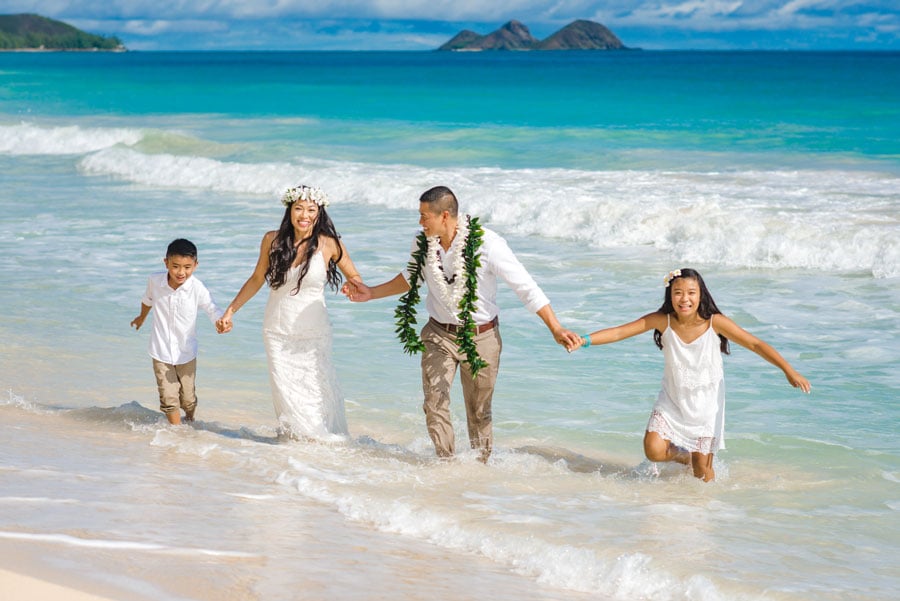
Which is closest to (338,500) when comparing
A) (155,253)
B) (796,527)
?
(796,527)

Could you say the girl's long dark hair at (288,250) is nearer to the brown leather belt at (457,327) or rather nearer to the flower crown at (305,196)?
the flower crown at (305,196)

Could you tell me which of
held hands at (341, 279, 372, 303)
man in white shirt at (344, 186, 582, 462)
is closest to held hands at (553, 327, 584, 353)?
man in white shirt at (344, 186, 582, 462)

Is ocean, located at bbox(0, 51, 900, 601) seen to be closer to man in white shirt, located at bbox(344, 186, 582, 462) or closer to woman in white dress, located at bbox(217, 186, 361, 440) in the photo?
woman in white dress, located at bbox(217, 186, 361, 440)

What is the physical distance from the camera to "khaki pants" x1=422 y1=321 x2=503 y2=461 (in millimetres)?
6250

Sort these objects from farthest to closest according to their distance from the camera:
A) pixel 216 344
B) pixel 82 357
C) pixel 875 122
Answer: pixel 875 122 < pixel 216 344 < pixel 82 357

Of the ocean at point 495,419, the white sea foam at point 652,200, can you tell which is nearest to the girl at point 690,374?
the ocean at point 495,419

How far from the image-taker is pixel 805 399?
8.03 m

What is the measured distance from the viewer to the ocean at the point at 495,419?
185 inches

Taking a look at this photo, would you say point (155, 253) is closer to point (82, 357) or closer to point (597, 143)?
point (82, 357)

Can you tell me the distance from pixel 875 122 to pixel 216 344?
3224cm

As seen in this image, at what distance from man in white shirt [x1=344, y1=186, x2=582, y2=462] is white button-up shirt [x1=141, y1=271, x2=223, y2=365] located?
1364 mm

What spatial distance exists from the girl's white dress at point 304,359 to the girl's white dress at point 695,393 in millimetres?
1911

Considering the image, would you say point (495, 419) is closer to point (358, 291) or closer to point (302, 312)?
point (358, 291)

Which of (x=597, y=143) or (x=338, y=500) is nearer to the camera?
(x=338, y=500)
